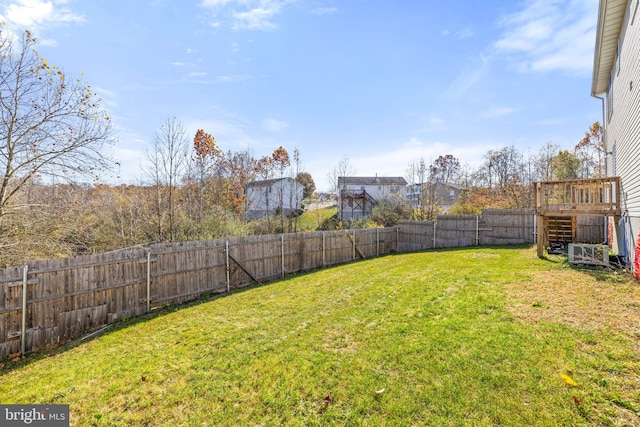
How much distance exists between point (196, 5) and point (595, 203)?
40.9 ft

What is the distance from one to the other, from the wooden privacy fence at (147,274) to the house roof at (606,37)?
5745mm

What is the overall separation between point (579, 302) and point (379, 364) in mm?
3874

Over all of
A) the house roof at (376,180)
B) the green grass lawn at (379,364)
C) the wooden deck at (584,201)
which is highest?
A: the house roof at (376,180)

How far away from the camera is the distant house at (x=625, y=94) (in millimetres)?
6148

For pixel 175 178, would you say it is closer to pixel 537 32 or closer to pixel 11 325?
pixel 11 325

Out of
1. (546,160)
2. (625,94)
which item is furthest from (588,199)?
Answer: (546,160)

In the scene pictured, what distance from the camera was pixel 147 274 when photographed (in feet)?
23.2

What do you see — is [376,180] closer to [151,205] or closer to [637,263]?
[151,205]

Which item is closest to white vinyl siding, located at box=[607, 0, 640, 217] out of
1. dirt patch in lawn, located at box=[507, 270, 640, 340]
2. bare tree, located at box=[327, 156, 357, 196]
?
dirt patch in lawn, located at box=[507, 270, 640, 340]

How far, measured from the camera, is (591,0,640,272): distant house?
20.2ft

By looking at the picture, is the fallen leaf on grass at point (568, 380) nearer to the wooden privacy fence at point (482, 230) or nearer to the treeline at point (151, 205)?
the treeline at point (151, 205)

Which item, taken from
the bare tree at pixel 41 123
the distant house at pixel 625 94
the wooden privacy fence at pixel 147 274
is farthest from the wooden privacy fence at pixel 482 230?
the bare tree at pixel 41 123

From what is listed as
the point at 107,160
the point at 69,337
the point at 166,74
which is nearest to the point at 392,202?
the point at 166,74

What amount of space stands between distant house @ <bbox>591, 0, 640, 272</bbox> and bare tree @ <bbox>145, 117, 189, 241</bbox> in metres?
14.6
